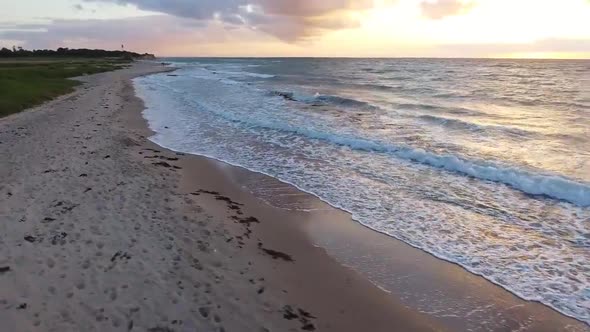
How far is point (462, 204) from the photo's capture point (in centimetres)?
1027

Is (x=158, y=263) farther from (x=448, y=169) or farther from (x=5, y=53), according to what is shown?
(x=5, y=53)

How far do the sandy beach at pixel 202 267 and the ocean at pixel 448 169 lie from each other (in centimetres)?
80

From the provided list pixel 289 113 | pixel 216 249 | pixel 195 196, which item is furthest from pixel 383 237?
pixel 289 113

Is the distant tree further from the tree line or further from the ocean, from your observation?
the ocean

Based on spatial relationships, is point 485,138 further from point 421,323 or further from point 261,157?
point 421,323

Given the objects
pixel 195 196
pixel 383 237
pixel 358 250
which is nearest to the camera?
pixel 358 250

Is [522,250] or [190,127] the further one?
[190,127]

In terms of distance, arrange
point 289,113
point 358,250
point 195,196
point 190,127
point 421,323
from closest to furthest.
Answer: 1. point 421,323
2. point 358,250
3. point 195,196
4. point 190,127
5. point 289,113

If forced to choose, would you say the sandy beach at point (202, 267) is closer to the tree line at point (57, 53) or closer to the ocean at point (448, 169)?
the ocean at point (448, 169)

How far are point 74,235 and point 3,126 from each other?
524 inches

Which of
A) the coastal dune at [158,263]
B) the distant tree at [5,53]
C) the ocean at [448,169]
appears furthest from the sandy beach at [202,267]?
the distant tree at [5,53]

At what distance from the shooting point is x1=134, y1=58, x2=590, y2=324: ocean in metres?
7.59

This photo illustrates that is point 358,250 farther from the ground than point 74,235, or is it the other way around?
point 74,235

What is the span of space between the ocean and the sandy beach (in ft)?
2.61
